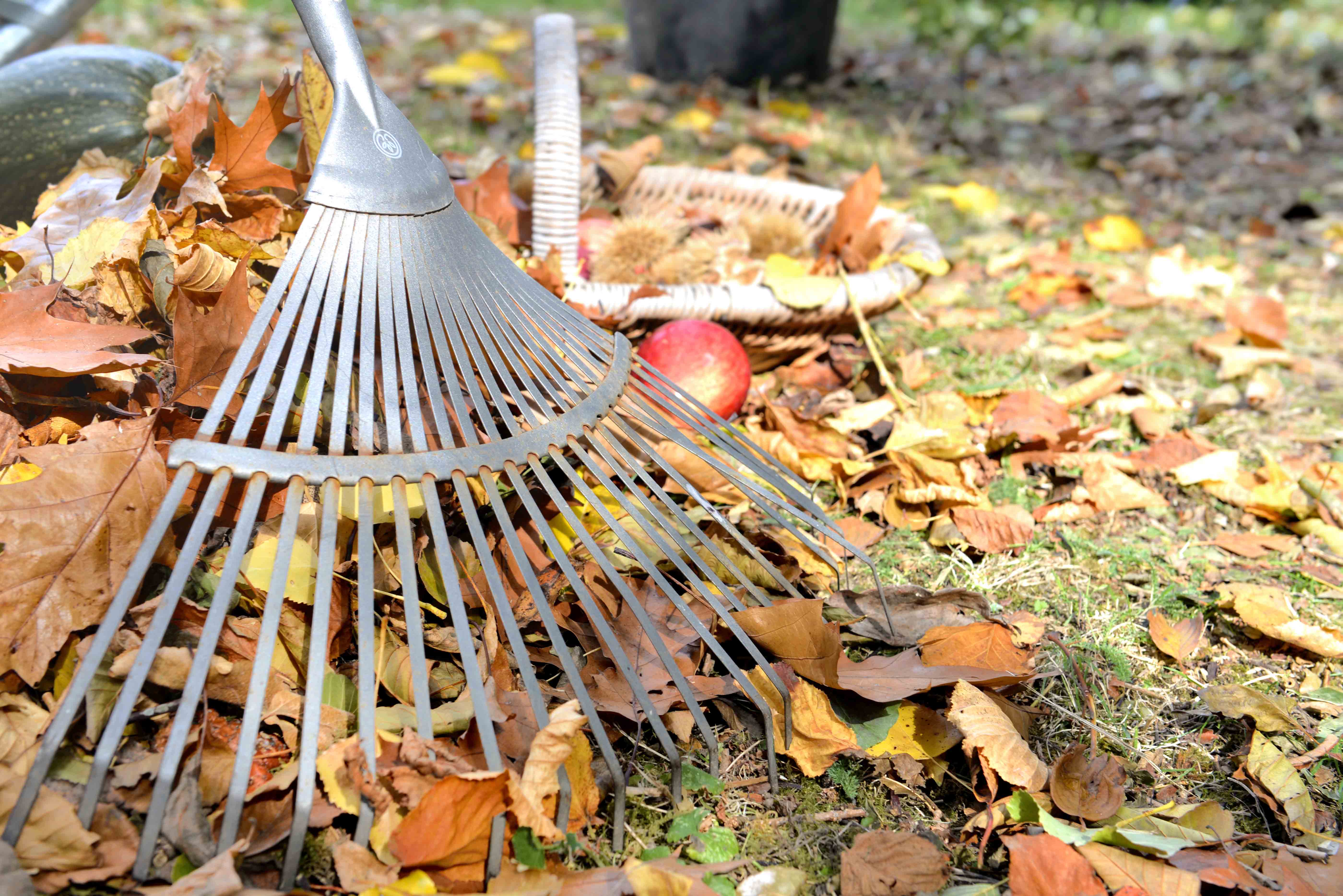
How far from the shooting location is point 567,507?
105cm

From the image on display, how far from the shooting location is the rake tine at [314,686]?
793 mm

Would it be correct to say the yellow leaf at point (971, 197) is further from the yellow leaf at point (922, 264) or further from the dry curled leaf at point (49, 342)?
the dry curled leaf at point (49, 342)

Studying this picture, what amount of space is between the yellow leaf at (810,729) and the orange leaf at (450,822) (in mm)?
346

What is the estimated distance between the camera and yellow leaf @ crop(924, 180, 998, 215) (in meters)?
2.83

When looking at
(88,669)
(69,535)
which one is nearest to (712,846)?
(88,669)

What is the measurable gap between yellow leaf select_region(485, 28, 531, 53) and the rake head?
3.28m

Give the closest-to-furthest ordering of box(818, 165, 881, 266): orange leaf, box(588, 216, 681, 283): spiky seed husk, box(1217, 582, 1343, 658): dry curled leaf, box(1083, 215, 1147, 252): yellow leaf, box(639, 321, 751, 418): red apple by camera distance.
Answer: box(1217, 582, 1343, 658): dry curled leaf < box(639, 321, 751, 418): red apple < box(588, 216, 681, 283): spiky seed husk < box(818, 165, 881, 266): orange leaf < box(1083, 215, 1147, 252): yellow leaf

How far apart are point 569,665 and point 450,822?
0.59 ft

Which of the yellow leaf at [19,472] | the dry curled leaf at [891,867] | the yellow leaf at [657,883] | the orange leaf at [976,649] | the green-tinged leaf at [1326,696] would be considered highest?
the yellow leaf at [19,472]

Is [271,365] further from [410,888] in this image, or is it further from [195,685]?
[410,888]

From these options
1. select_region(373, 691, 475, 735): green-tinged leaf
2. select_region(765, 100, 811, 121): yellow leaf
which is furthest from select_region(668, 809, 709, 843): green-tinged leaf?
select_region(765, 100, 811, 121): yellow leaf

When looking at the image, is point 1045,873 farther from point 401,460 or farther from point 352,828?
point 401,460

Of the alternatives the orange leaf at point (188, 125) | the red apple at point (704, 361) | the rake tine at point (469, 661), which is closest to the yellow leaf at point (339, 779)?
the rake tine at point (469, 661)

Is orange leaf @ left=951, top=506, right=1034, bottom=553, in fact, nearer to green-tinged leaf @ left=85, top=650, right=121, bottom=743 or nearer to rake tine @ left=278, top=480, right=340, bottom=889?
rake tine @ left=278, top=480, right=340, bottom=889
